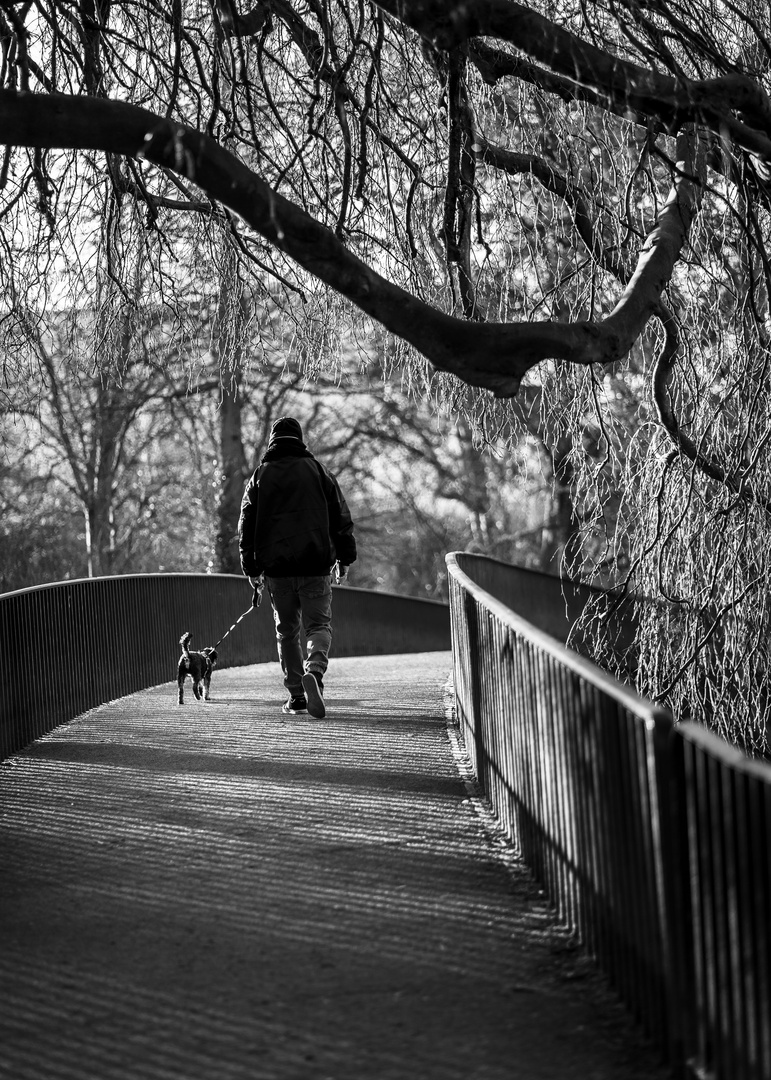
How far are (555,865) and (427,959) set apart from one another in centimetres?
63

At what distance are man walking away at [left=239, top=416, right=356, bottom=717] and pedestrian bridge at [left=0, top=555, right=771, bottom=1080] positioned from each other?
132 centimetres

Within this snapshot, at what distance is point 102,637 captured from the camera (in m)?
10.8

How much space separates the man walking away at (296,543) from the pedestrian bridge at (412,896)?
1321mm

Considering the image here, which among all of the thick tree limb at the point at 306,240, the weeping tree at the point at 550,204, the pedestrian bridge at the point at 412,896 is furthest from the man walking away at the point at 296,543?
the thick tree limb at the point at 306,240

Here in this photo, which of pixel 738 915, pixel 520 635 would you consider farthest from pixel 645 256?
pixel 738 915

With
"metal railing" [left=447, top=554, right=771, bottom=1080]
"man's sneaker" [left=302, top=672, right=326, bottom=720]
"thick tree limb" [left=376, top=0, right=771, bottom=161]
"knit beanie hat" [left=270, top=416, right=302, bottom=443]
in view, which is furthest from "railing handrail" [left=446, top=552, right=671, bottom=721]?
"knit beanie hat" [left=270, top=416, right=302, bottom=443]

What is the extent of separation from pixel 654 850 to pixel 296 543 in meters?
6.07

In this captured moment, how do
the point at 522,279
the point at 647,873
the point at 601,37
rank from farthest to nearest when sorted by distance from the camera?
1. the point at 522,279
2. the point at 601,37
3. the point at 647,873

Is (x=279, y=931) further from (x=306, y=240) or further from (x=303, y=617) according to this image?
(x=303, y=617)

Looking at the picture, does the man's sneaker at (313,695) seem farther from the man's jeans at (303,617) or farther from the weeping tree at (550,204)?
the weeping tree at (550,204)

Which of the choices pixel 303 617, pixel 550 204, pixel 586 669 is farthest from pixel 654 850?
pixel 550 204

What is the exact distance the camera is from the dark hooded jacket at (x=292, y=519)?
30.4 feet

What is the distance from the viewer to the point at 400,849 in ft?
18.2

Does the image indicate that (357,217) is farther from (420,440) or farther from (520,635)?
(420,440)
